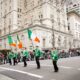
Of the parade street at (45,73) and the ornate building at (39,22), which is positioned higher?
the ornate building at (39,22)

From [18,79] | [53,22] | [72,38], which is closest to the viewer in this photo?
[18,79]

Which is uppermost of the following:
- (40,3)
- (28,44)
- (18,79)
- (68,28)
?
(40,3)

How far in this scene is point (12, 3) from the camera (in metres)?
70.7

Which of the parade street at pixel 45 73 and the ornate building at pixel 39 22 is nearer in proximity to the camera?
the parade street at pixel 45 73

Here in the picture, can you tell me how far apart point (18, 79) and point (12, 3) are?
62384mm

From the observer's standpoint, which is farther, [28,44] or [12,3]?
[12,3]

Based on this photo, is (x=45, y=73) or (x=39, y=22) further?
(x=39, y=22)

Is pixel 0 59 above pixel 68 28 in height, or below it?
below

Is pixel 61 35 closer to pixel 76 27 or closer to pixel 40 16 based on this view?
pixel 40 16

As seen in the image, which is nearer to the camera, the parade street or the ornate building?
the parade street

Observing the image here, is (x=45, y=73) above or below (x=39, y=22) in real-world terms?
below

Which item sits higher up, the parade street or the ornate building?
the ornate building

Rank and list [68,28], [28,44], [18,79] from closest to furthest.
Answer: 1. [18,79]
2. [28,44]
3. [68,28]

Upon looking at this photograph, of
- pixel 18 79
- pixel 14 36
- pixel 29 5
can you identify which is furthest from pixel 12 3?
pixel 18 79
